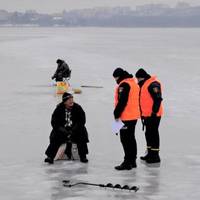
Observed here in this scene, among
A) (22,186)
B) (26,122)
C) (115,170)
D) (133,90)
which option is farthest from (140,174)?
(26,122)

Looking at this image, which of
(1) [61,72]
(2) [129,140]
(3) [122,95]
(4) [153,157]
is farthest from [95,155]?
(1) [61,72]

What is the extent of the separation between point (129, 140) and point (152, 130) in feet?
1.62

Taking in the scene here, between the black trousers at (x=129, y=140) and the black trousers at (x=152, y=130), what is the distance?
0.39 meters

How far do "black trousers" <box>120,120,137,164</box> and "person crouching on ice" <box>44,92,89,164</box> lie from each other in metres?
0.68

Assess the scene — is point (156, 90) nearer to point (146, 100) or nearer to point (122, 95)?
point (146, 100)

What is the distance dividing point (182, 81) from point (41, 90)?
21.1 feet

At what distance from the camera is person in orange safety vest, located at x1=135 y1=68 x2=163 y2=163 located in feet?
27.6

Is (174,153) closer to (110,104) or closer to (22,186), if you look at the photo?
(22,186)

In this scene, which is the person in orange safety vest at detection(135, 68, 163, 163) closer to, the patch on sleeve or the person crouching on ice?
the patch on sleeve

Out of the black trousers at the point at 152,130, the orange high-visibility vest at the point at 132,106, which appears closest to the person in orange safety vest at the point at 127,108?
the orange high-visibility vest at the point at 132,106

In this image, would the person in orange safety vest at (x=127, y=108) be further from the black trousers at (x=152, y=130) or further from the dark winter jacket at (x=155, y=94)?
the black trousers at (x=152, y=130)

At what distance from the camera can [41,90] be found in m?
20.1

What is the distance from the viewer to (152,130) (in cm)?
867

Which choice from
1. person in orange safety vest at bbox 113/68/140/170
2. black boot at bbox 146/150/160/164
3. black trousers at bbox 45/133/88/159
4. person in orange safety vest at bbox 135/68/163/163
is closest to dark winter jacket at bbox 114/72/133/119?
person in orange safety vest at bbox 113/68/140/170
